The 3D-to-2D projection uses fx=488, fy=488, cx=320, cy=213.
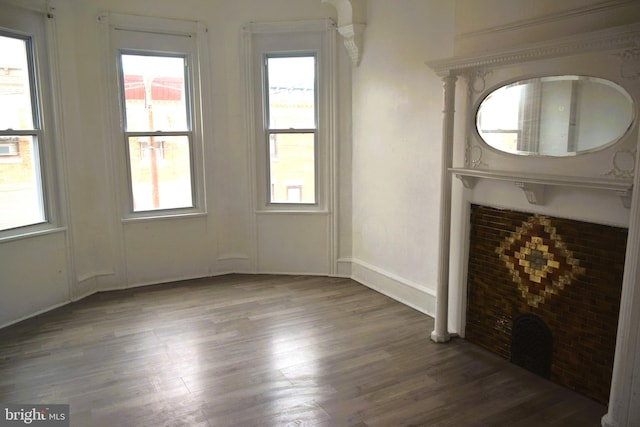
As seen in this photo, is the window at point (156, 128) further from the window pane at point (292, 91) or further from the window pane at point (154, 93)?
the window pane at point (292, 91)

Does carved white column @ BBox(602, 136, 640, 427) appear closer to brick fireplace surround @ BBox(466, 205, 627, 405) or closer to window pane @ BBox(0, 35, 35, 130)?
brick fireplace surround @ BBox(466, 205, 627, 405)

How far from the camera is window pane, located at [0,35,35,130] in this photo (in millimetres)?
3754

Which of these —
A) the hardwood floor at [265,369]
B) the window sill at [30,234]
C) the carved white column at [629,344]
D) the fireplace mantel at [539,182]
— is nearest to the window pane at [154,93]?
the window sill at [30,234]

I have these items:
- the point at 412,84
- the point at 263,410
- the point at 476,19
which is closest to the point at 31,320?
the point at 263,410

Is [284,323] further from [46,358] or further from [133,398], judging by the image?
[46,358]

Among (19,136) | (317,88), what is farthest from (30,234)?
(317,88)

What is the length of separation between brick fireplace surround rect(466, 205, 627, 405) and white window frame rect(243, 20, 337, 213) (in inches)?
76.4

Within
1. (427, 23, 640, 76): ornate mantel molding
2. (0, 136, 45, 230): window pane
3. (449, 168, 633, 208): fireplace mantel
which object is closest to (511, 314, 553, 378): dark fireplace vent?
(449, 168, 633, 208): fireplace mantel

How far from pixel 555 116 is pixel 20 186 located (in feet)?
12.9

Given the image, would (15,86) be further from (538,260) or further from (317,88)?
(538,260)

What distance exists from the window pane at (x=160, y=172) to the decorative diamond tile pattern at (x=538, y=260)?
3135mm

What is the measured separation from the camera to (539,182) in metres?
2.67

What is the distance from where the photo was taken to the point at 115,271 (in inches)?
183

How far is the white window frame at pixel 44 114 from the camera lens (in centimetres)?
384
